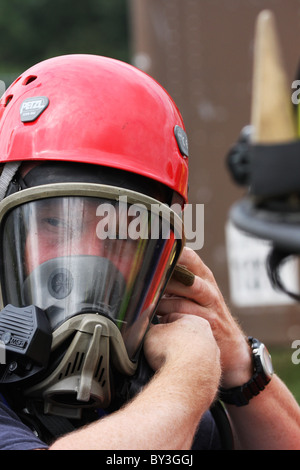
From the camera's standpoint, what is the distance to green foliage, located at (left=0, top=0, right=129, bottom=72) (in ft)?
86.1

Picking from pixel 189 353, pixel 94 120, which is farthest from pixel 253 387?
pixel 94 120

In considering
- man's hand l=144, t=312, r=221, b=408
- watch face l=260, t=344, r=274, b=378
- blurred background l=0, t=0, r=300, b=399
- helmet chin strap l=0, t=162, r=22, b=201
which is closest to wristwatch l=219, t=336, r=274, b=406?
watch face l=260, t=344, r=274, b=378

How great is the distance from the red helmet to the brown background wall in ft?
13.6

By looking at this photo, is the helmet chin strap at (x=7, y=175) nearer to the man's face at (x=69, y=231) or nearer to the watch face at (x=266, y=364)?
the man's face at (x=69, y=231)

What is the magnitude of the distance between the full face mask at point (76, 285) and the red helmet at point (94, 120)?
5.1 inches

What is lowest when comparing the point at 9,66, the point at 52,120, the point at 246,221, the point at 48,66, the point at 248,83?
the point at 246,221

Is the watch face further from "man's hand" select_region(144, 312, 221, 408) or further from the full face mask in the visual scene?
the full face mask

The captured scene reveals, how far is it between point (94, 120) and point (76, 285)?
47 centimetres

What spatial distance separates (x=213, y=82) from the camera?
648 cm

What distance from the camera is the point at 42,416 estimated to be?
2033 millimetres
